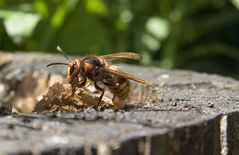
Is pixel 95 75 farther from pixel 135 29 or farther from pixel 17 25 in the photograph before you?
pixel 135 29

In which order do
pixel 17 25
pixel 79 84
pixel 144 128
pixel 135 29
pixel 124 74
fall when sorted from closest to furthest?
pixel 144 128
pixel 124 74
pixel 79 84
pixel 17 25
pixel 135 29

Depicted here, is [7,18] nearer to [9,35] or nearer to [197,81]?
[9,35]

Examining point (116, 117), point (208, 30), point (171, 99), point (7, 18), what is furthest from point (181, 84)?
point (208, 30)

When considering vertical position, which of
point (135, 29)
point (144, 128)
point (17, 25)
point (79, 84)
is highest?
point (135, 29)

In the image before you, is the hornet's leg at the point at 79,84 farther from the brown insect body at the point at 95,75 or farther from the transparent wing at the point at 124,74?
the transparent wing at the point at 124,74

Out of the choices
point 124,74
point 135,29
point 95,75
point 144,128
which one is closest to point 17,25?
point 135,29

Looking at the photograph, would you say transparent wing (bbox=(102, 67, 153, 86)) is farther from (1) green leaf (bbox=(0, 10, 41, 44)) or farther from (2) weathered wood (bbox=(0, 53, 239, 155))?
(1) green leaf (bbox=(0, 10, 41, 44))
